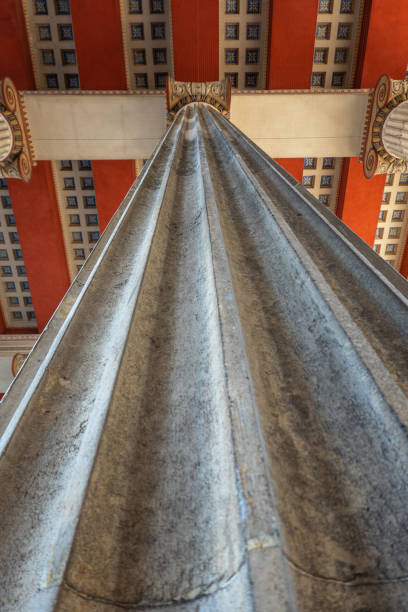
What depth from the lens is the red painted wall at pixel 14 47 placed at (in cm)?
434

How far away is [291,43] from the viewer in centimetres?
459

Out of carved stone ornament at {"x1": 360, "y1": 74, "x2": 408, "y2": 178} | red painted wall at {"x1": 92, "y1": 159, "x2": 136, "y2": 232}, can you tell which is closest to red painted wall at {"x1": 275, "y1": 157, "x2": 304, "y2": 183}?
carved stone ornament at {"x1": 360, "y1": 74, "x2": 408, "y2": 178}

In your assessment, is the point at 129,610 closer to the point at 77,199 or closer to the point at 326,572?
the point at 326,572

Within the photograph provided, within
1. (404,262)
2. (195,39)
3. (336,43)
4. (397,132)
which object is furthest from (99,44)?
(404,262)

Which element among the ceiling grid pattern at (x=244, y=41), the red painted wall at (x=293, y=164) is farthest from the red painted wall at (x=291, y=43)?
the red painted wall at (x=293, y=164)

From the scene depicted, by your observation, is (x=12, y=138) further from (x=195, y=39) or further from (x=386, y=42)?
(x=386, y=42)

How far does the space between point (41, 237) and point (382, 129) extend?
5.08 metres

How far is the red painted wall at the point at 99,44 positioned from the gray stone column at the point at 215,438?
452 centimetres

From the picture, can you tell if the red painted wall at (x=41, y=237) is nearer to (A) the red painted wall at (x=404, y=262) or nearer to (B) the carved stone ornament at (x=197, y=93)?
(B) the carved stone ornament at (x=197, y=93)

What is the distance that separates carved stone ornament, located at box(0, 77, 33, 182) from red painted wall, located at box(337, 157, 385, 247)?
15.1 ft

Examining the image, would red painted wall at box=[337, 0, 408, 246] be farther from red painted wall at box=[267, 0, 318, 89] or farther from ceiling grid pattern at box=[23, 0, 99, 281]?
ceiling grid pattern at box=[23, 0, 99, 281]

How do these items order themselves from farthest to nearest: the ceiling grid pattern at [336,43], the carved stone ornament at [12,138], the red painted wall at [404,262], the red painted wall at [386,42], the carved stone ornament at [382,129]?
the red painted wall at [404,262] < the ceiling grid pattern at [336,43] < the red painted wall at [386,42] < the carved stone ornament at [382,129] < the carved stone ornament at [12,138]

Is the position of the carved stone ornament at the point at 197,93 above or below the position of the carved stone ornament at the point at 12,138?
above

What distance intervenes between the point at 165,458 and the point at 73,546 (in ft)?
0.67
